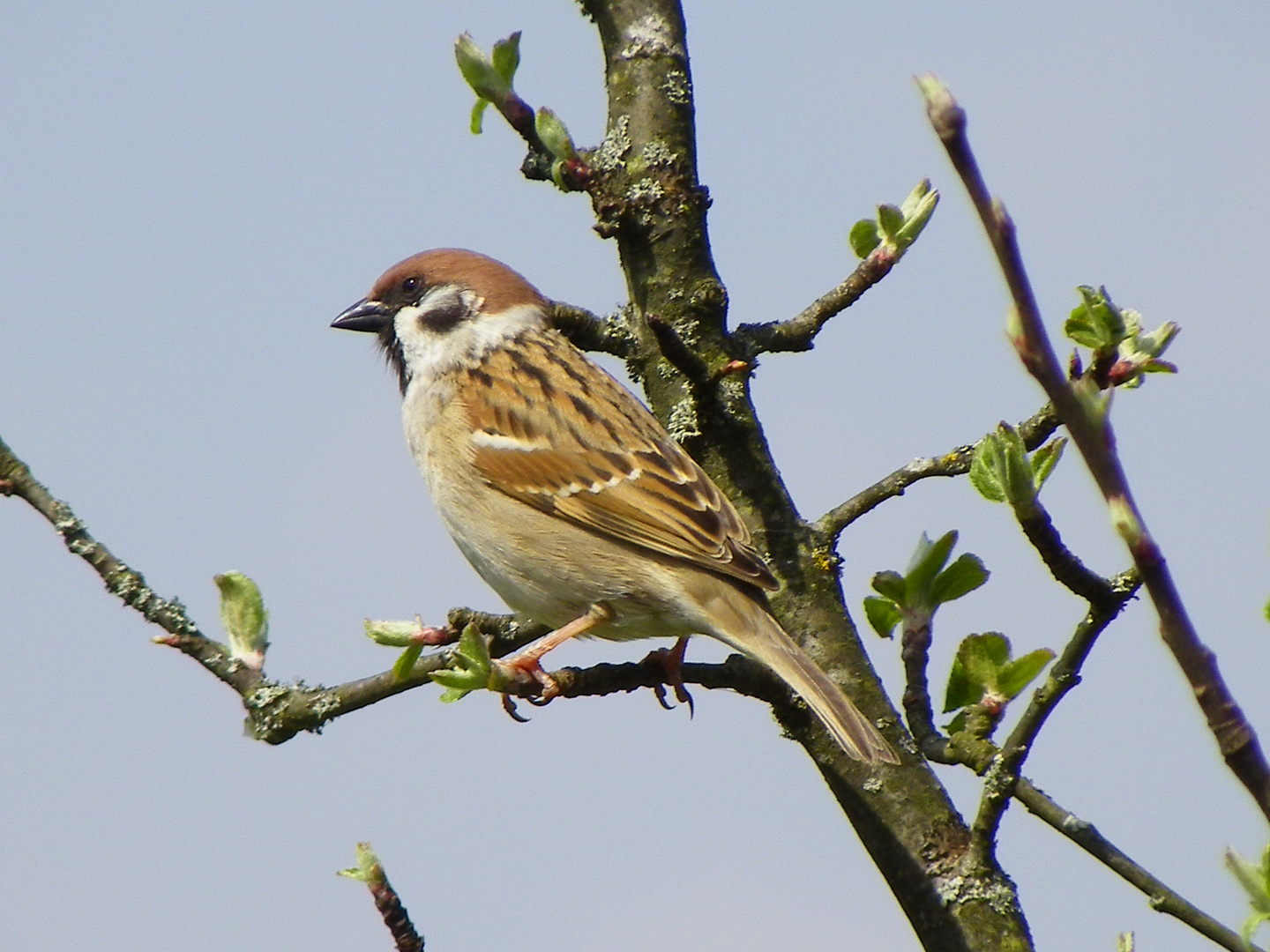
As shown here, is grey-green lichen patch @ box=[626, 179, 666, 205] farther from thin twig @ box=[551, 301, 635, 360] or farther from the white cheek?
the white cheek

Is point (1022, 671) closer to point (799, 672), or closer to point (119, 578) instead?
point (799, 672)

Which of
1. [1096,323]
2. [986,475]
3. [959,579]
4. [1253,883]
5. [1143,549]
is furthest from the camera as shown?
[959,579]

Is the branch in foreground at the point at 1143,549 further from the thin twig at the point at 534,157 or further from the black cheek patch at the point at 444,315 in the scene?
the black cheek patch at the point at 444,315

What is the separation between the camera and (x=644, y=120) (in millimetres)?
3709

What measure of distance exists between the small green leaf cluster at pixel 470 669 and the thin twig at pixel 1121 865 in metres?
0.93

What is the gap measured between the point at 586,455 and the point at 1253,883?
10.0 ft

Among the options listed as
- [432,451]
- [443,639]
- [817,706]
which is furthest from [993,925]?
[432,451]

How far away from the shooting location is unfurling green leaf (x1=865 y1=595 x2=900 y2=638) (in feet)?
9.68

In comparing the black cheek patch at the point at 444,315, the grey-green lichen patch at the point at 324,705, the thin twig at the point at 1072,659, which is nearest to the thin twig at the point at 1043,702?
the thin twig at the point at 1072,659

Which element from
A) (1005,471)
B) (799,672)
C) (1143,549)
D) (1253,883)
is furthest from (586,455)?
(1143,549)

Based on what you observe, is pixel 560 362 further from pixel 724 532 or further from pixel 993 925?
pixel 993 925

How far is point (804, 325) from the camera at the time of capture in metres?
3.73

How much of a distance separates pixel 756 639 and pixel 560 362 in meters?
1.70

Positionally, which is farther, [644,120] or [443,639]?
[644,120]
